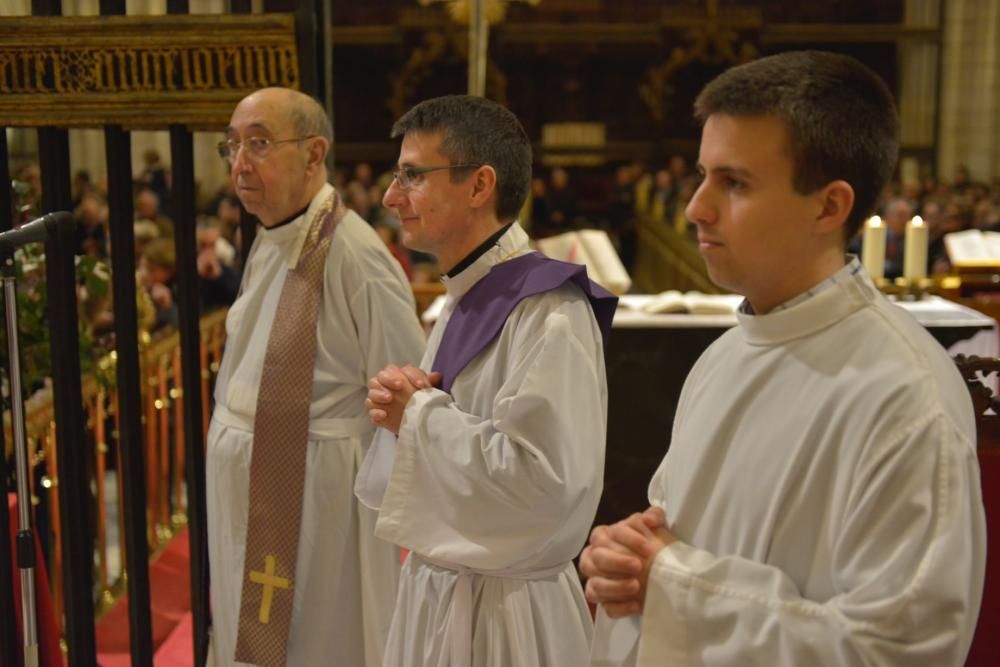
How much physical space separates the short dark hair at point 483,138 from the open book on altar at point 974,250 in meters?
4.61

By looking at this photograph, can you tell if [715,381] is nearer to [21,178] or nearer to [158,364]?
[21,178]

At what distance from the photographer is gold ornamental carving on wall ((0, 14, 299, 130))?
9.50ft

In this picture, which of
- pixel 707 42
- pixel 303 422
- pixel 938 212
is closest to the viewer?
pixel 303 422

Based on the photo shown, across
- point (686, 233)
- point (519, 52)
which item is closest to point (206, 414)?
point (686, 233)

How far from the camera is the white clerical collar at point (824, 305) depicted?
143 cm

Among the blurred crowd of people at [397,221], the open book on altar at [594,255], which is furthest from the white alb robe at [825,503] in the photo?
the open book on altar at [594,255]

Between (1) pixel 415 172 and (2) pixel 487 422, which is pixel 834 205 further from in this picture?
(1) pixel 415 172

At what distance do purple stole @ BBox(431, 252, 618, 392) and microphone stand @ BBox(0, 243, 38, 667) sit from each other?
2.67 ft

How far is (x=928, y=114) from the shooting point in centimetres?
1725

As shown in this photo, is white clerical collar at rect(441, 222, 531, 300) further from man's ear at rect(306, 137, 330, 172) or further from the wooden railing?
the wooden railing

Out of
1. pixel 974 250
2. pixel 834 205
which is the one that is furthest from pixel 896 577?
pixel 974 250

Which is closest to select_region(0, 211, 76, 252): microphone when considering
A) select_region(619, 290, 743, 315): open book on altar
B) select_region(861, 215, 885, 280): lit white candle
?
select_region(619, 290, 743, 315): open book on altar

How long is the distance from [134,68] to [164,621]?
6.95ft

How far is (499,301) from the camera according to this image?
217cm
